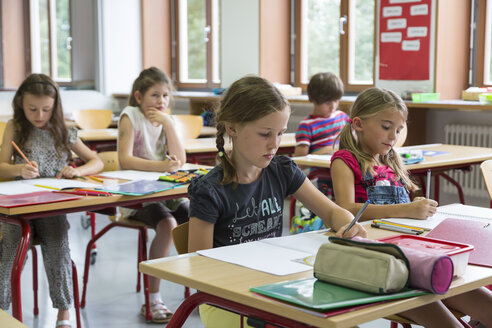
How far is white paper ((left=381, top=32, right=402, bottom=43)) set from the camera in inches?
204

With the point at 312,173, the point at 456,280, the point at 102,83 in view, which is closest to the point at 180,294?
the point at 312,173

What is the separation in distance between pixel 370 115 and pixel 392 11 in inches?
124

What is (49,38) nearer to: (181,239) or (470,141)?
(470,141)

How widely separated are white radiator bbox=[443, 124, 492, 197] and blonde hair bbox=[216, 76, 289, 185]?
3300 mm

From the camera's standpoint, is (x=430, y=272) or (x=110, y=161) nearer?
(x=430, y=272)

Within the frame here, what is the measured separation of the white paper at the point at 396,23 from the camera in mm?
5117

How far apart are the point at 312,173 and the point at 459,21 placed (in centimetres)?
226

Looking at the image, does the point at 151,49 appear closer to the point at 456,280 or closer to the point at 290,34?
the point at 290,34

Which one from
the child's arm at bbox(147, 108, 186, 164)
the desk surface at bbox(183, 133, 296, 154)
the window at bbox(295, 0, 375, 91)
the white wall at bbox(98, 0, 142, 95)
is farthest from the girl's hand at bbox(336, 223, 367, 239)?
the white wall at bbox(98, 0, 142, 95)

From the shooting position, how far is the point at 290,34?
21.3 ft

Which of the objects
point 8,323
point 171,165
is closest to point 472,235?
point 8,323

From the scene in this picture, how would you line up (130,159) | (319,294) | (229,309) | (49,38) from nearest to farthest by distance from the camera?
1. (319,294)
2. (229,309)
3. (130,159)
4. (49,38)

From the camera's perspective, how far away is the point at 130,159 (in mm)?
3070

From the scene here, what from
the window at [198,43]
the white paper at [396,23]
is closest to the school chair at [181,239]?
the white paper at [396,23]
